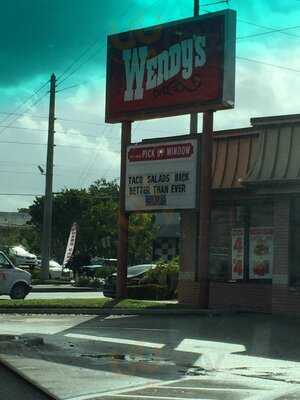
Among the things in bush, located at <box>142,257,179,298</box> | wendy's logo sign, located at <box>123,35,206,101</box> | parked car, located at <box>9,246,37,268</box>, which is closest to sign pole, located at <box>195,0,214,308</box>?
wendy's logo sign, located at <box>123,35,206,101</box>

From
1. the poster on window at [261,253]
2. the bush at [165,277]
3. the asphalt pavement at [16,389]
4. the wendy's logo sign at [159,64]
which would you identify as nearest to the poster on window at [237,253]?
the poster on window at [261,253]

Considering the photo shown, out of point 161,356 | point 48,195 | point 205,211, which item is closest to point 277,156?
point 205,211

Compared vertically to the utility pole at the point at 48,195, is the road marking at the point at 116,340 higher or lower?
lower

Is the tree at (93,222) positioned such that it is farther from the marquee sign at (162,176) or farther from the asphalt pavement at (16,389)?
the asphalt pavement at (16,389)

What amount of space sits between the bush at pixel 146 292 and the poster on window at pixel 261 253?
527 cm

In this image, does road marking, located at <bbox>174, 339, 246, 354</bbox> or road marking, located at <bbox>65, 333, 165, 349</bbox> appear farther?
road marking, located at <bbox>65, 333, 165, 349</bbox>

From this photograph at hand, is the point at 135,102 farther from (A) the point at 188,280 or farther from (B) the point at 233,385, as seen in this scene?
(B) the point at 233,385

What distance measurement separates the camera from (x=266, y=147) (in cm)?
1777

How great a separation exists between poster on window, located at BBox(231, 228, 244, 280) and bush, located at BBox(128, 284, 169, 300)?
4.63 meters

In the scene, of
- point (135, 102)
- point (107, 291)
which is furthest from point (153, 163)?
point (107, 291)

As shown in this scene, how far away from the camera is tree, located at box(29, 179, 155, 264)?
56.2m

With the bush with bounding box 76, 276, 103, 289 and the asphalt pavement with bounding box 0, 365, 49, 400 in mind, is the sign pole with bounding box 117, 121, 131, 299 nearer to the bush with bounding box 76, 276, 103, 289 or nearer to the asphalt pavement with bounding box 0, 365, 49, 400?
the asphalt pavement with bounding box 0, 365, 49, 400

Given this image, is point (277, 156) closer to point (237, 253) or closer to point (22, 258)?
point (237, 253)

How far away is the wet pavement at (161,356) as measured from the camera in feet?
26.7
